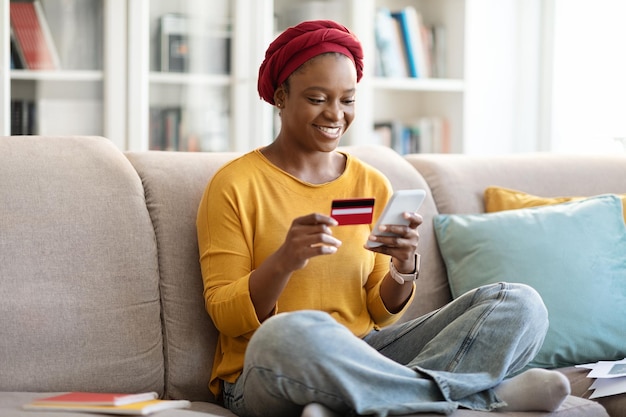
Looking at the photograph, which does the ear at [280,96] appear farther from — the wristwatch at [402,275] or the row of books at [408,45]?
the row of books at [408,45]

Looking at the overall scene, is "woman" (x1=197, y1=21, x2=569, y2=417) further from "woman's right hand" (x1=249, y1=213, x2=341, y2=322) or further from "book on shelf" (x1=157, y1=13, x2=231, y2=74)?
"book on shelf" (x1=157, y1=13, x2=231, y2=74)

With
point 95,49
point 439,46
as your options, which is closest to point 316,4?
point 439,46

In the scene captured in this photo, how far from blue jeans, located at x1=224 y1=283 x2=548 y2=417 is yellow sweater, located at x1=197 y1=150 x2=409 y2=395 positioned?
11cm

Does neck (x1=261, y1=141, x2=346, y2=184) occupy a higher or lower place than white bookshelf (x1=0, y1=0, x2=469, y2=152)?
lower

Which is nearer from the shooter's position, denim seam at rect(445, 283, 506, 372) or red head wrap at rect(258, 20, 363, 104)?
denim seam at rect(445, 283, 506, 372)

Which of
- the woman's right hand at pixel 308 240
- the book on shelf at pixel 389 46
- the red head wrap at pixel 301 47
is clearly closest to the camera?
the woman's right hand at pixel 308 240

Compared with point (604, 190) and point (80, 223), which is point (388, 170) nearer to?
point (604, 190)

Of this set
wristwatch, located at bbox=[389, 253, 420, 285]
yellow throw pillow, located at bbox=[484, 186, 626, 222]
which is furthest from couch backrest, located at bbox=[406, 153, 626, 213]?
wristwatch, located at bbox=[389, 253, 420, 285]

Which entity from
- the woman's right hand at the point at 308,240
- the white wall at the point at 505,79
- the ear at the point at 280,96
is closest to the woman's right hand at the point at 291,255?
the woman's right hand at the point at 308,240

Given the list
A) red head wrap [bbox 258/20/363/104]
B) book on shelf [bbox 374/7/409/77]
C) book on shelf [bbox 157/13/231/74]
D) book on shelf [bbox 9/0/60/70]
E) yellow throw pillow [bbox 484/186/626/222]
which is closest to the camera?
red head wrap [bbox 258/20/363/104]

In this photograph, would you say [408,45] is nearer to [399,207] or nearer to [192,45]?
[192,45]

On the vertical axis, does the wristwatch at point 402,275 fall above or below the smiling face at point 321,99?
below

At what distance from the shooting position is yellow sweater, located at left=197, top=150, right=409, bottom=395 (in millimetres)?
1877

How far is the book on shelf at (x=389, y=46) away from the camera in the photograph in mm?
3709
